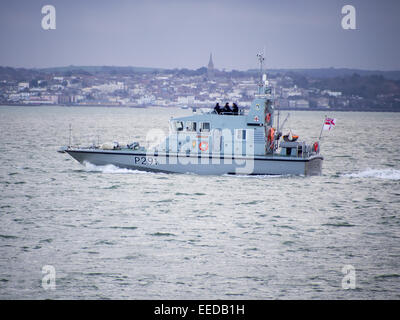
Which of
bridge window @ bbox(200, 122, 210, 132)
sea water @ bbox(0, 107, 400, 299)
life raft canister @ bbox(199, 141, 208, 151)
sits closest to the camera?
sea water @ bbox(0, 107, 400, 299)

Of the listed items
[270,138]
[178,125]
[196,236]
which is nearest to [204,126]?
[178,125]

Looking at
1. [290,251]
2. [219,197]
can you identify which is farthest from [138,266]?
[219,197]

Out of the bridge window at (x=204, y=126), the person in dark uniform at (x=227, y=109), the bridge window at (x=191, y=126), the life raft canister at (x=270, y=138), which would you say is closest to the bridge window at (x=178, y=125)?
the bridge window at (x=191, y=126)

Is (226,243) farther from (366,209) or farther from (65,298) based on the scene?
(366,209)

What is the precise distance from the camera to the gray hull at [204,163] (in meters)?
29.8

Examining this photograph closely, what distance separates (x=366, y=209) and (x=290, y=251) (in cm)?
841

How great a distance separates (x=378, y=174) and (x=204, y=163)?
1338 centimetres

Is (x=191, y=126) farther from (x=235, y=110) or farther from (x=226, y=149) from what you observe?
(x=235, y=110)

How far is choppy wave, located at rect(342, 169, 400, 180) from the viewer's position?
35.6m

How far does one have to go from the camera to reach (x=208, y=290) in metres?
14.2

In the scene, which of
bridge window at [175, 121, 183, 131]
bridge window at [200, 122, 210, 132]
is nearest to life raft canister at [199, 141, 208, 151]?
bridge window at [200, 122, 210, 132]

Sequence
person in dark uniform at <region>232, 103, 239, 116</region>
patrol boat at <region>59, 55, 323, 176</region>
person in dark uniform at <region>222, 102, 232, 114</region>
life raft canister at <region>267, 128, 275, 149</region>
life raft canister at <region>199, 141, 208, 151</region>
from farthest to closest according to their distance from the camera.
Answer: life raft canister at <region>267, 128, 275, 149</region> → person in dark uniform at <region>222, 102, 232, 114</region> → person in dark uniform at <region>232, 103, 239, 116</region> → life raft canister at <region>199, 141, 208, 151</region> → patrol boat at <region>59, 55, 323, 176</region>

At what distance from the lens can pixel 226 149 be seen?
2998cm

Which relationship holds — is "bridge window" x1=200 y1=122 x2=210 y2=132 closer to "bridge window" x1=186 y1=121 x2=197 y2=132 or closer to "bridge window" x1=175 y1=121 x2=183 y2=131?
"bridge window" x1=186 y1=121 x2=197 y2=132
